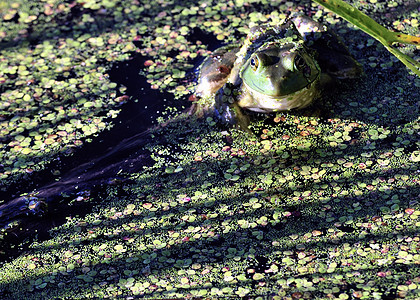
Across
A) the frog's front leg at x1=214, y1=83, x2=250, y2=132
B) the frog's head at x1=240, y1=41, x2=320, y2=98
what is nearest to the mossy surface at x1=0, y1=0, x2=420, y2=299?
the frog's front leg at x1=214, y1=83, x2=250, y2=132

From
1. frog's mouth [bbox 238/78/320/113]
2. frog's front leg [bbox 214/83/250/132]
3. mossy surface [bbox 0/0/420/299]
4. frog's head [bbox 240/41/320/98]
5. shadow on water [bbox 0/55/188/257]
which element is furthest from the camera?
frog's front leg [bbox 214/83/250/132]

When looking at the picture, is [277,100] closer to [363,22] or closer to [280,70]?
[280,70]

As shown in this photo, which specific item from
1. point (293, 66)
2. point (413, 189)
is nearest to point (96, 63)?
point (293, 66)

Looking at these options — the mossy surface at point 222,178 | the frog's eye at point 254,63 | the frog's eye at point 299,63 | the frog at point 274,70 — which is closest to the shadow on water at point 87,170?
the mossy surface at point 222,178

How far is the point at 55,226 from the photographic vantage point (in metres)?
4.09

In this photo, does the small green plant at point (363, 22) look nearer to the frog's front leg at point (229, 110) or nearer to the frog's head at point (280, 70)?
the frog's head at point (280, 70)

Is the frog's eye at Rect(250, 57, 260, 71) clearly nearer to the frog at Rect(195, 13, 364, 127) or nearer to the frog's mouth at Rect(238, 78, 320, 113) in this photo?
the frog at Rect(195, 13, 364, 127)

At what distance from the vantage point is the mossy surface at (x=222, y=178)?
3.57m

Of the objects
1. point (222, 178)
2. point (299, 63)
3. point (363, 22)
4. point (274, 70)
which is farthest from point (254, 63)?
point (363, 22)

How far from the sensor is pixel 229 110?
4719 millimetres

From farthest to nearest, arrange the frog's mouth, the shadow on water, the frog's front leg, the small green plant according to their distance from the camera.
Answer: the frog's front leg → the frog's mouth → the shadow on water → the small green plant

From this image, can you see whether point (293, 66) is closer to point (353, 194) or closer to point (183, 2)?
point (353, 194)

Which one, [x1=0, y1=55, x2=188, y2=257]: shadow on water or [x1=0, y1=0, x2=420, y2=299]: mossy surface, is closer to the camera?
[x1=0, y1=0, x2=420, y2=299]: mossy surface

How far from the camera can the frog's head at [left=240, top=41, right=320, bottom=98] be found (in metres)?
4.35
